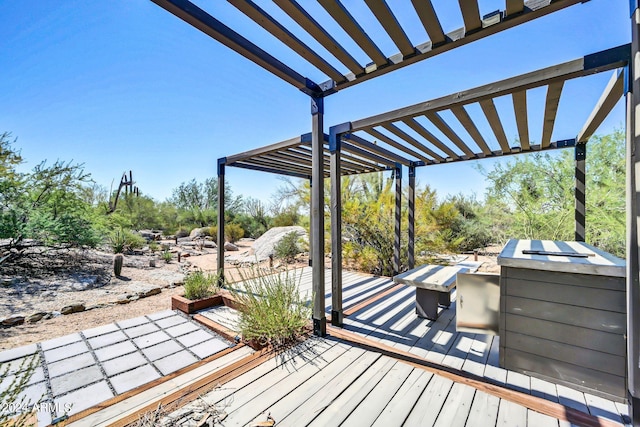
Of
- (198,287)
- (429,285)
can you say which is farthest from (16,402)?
(429,285)

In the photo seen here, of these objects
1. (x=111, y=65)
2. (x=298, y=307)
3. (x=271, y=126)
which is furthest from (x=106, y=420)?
(x=271, y=126)

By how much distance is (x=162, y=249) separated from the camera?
9828 millimetres

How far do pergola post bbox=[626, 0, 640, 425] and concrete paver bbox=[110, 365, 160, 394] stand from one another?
3129mm

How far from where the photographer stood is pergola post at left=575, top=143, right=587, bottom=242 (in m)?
3.28

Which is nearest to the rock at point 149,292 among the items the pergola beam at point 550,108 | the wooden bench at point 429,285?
the wooden bench at point 429,285

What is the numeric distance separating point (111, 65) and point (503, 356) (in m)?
7.62

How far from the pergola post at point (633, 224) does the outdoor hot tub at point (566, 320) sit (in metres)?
0.21

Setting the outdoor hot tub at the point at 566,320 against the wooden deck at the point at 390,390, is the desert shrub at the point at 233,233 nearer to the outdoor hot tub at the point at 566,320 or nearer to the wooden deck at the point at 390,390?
the wooden deck at the point at 390,390

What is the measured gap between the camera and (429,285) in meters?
2.57

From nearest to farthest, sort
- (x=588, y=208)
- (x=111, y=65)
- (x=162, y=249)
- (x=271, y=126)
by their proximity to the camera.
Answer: (x=588, y=208) < (x=111, y=65) < (x=271, y=126) < (x=162, y=249)

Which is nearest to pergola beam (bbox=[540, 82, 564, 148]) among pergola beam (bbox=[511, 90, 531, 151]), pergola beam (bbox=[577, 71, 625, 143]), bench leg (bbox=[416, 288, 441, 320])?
pergola beam (bbox=[511, 90, 531, 151])

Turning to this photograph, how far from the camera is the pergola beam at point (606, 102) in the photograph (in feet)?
5.75

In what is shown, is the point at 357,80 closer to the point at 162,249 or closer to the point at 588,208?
the point at 588,208

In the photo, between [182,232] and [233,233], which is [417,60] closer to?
[233,233]
